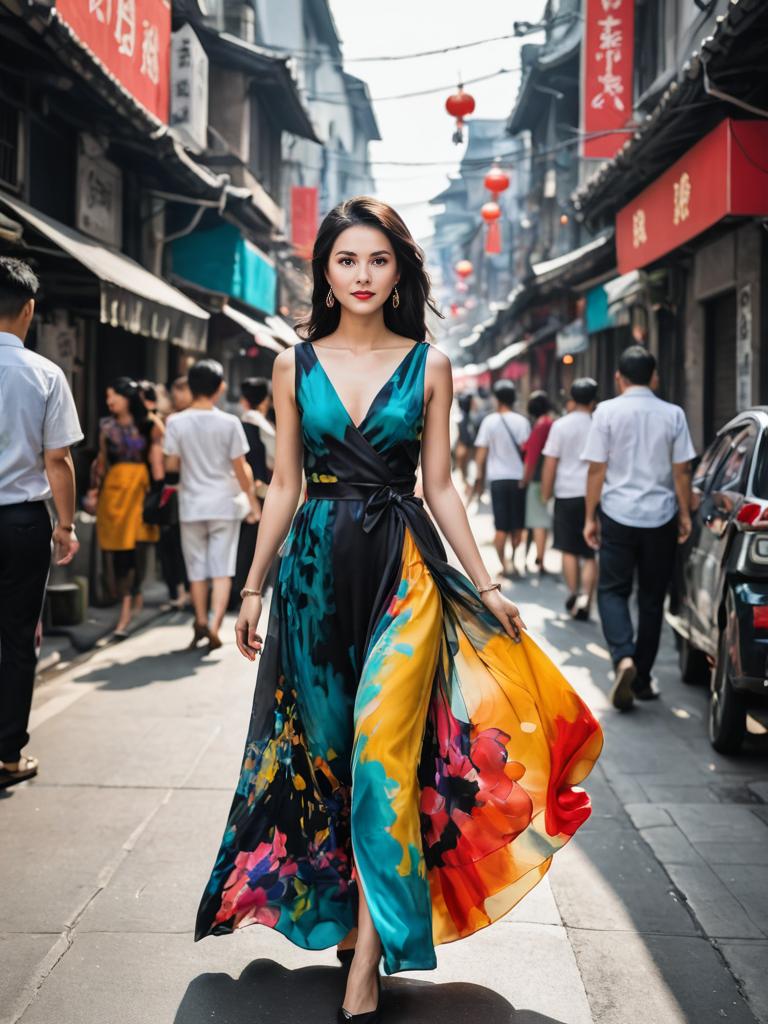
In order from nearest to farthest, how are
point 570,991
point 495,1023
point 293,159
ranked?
point 495,1023, point 570,991, point 293,159

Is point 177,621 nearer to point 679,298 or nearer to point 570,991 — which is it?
point 570,991

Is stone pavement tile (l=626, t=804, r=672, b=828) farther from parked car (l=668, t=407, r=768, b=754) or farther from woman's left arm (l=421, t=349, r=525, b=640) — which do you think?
woman's left arm (l=421, t=349, r=525, b=640)

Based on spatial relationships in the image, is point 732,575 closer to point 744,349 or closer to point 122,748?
point 122,748

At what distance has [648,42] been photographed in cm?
1762

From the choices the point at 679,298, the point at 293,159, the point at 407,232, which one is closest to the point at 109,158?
the point at 679,298

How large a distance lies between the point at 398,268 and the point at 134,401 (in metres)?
6.27

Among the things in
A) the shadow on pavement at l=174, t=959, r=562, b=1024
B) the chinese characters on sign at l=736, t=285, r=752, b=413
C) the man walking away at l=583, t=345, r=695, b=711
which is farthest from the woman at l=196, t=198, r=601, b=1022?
the chinese characters on sign at l=736, t=285, r=752, b=413

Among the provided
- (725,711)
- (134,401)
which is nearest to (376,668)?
(725,711)

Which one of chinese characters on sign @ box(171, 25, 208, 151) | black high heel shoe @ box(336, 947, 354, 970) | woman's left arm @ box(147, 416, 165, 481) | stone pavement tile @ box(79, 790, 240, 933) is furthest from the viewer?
chinese characters on sign @ box(171, 25, 208, 151)

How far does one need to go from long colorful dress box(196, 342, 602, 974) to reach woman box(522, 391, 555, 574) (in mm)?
8992

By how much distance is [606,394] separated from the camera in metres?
20.9

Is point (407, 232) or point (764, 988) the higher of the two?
point (407, 232)

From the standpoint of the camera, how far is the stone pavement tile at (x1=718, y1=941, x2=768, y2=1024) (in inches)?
126

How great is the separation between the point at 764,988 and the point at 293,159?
28459mm
